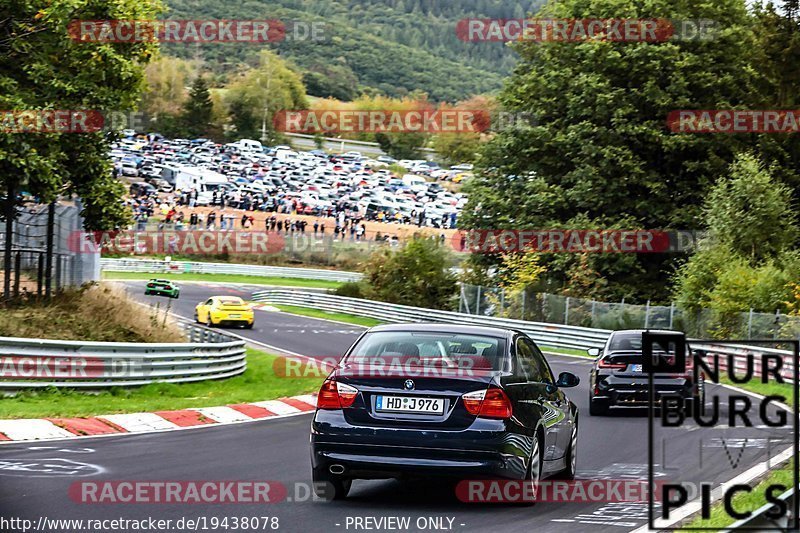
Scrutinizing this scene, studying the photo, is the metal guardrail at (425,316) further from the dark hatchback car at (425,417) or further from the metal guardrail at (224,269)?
the dark hatchback car at (425,417)

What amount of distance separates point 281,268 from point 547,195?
37.0m

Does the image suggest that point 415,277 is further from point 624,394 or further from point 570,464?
point 570,464

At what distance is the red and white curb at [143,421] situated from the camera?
571 inches

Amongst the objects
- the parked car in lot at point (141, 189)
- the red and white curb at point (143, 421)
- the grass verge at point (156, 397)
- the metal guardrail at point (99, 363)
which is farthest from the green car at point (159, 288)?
the parked car in lot at point (141, 189)

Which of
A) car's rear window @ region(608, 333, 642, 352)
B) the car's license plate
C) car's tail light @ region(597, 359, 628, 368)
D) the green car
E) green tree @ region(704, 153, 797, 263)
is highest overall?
green tree @ region(704, 153, 797, 263)

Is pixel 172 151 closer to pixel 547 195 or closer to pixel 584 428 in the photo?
pixel 547 195

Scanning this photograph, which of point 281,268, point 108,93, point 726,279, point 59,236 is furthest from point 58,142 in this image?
point 281,268

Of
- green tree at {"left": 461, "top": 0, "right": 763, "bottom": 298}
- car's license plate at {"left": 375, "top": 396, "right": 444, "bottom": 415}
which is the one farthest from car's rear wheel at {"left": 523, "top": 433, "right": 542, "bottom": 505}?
green tree at {"left": 461, "top": 0, "right": 763, "bottom": 298}

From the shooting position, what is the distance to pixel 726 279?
39.1 m

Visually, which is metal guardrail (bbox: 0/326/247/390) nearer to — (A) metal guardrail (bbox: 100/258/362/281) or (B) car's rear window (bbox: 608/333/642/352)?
(B) car's rear window (bbox: 608/333/642/352)

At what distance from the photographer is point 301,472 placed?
1183 cm

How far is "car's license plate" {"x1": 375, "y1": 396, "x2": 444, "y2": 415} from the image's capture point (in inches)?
374

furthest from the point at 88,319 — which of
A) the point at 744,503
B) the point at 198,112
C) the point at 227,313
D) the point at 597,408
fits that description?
the point at 198,112

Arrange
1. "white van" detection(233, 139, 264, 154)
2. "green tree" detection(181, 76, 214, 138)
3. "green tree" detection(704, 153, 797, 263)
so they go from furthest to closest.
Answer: "green tree" detection(181, 76, 214, 138) → "white van" detection(233, 139, 264, 154) → "green tree" detection(704, 153, 797, 263)
